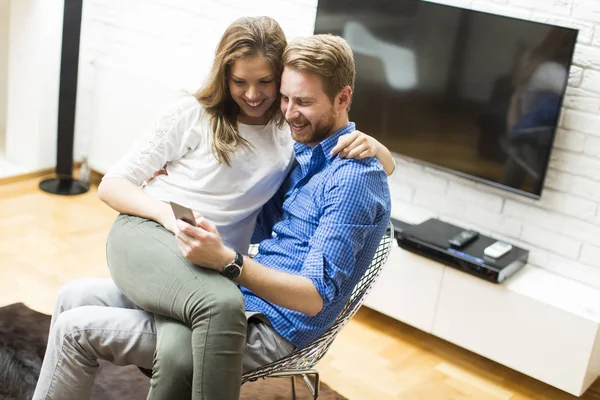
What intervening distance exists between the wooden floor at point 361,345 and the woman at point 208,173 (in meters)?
1.00

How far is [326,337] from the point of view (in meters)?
1.88

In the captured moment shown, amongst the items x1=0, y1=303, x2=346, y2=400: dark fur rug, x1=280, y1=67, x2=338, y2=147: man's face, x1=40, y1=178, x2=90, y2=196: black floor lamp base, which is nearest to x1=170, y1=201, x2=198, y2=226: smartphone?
x1=280, y1=67, x2=338, y2=147: man's face

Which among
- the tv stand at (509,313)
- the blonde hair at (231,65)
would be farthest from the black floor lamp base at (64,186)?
the blonde hair at (231,65)

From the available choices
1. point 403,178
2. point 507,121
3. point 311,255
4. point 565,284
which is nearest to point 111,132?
point 403,178

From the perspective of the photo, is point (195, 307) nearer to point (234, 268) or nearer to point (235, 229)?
point (234, 268)

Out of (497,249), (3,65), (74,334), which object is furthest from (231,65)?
(3,65)

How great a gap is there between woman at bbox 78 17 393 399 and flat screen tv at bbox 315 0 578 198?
112cm

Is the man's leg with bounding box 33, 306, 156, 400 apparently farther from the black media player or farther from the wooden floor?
the black media player

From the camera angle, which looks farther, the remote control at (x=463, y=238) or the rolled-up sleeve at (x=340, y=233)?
the remote control at (x=463, y=238)

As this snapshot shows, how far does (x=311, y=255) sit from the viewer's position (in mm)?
1737

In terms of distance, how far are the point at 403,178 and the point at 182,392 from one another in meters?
1.96

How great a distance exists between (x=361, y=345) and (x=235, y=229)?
3.92 feet

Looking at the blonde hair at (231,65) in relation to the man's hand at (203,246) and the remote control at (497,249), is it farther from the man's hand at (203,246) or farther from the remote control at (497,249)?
the remote control at (497,249)

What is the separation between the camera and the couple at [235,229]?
1657 millimetres
